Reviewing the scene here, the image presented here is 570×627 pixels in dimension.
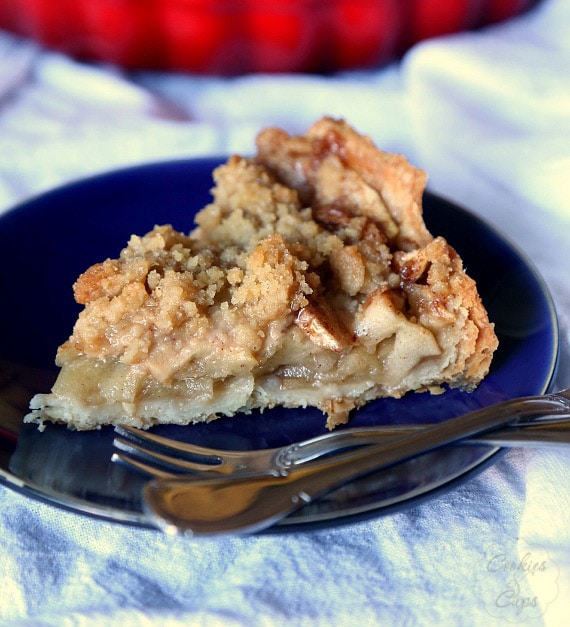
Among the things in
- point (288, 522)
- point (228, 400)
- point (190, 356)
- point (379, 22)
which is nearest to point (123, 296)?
point (190, 356)

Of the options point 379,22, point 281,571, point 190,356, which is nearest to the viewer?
point 281,571

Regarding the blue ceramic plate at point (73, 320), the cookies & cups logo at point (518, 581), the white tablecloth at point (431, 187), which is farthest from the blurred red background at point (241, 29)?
the cookies & cups logo at point (518, 581)

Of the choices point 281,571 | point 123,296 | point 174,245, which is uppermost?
point 174,245

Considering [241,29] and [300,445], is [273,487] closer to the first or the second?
[300,445]

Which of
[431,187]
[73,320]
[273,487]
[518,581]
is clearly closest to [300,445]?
[273,487]

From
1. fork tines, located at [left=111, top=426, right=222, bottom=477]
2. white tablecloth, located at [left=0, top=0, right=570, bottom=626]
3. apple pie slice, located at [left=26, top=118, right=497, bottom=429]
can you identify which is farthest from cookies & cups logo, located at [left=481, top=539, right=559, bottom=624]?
fork tines, located at [left=111, top=426, right=222, bottom=477]

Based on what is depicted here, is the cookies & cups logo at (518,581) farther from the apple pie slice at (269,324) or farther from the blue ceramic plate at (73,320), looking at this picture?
the apple pie slice at (269,324)

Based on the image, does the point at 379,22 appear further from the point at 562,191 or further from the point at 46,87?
the point at 46,87
